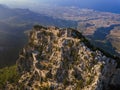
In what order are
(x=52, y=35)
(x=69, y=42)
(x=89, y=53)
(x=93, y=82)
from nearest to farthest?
(x=93, y=82)
(x=89, y=53)
(x=69, y=42)
(x=52, y=35)

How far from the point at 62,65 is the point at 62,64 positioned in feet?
0.62

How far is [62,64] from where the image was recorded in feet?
194

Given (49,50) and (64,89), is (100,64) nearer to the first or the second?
(64,89)

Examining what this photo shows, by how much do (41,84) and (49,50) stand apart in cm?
709

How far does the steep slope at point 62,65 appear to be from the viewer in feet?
178

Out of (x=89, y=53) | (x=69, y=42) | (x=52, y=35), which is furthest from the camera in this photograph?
(x=52, y=35)

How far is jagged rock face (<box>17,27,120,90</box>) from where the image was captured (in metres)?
54.2

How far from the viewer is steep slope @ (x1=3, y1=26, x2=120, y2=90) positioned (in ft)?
178

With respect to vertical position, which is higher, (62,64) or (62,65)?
(62,64)

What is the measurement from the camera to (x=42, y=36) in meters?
66.8

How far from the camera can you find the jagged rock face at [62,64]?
178 feet

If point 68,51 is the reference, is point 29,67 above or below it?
below

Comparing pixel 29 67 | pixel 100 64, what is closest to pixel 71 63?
pixel 100 64

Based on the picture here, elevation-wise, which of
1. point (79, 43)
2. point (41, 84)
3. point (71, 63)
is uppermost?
point (79, 43)
